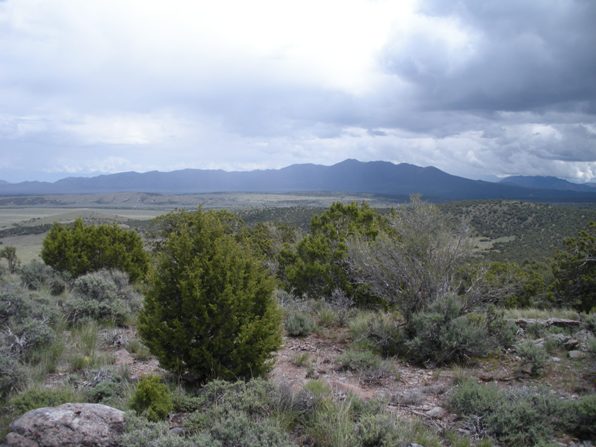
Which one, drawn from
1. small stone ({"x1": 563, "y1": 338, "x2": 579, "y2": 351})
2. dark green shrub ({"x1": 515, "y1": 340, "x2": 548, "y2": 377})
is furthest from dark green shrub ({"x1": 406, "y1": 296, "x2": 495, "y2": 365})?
small stone ({"x1": 563, "y1": 338, "x2": 579, "y2": 351})

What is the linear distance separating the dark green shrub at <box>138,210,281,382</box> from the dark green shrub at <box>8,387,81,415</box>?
1051mm

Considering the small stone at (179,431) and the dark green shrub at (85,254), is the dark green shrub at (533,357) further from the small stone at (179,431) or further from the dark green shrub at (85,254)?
the dark green shrub at (85,254)

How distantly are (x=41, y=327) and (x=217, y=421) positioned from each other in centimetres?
437

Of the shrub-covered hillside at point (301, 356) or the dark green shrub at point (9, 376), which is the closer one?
the shrub-covered hillside at point (301, 356)

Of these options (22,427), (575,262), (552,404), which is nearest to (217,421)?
(22,427)

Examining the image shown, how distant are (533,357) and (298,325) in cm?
430

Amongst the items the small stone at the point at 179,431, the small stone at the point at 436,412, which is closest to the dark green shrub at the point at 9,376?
the small stone at the point at 179,431

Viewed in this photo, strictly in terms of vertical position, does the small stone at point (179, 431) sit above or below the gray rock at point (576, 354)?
above

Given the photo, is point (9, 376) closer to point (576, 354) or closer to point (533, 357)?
point (533, 357)

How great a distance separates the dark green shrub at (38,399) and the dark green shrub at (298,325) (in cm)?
462

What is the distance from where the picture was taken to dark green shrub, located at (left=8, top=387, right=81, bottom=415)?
4914mm

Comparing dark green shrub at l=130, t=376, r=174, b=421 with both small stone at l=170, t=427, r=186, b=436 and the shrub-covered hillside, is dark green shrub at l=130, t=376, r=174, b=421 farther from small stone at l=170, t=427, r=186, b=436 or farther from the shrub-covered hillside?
small stone at l=170, t=427, r=186, b=436

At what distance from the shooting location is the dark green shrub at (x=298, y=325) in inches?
359

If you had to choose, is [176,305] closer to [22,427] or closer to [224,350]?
[224,350]
